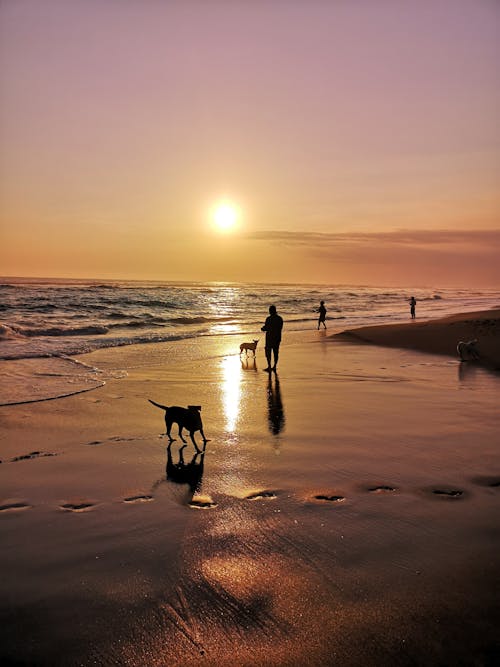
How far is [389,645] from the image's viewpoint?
312 cm

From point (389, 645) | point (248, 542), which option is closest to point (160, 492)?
point (248, 542)

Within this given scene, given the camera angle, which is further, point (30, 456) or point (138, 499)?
point (30, 456)

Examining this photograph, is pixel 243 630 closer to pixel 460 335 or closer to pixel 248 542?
pixel 248 542

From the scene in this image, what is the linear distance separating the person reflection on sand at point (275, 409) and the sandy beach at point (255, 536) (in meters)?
0.08

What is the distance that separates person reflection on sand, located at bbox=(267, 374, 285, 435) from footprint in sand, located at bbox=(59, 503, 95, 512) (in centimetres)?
332

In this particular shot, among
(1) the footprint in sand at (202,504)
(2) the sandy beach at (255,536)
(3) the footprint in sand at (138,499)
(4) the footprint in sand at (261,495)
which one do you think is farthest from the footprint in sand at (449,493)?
(3) the footprint in sand at (138,499)

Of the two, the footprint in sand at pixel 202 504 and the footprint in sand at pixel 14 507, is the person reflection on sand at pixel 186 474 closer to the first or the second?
the footprint in sand at pixel 202 504

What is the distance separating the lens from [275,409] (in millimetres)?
9469

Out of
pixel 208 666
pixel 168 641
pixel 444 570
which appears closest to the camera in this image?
pixel 208 666

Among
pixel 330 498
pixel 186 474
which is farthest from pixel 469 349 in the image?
pixel 186 474

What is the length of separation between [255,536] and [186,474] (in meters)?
1.81

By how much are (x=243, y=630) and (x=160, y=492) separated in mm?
2478

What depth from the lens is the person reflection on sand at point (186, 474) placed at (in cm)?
562

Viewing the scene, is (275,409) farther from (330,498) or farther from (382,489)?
(330,498)
